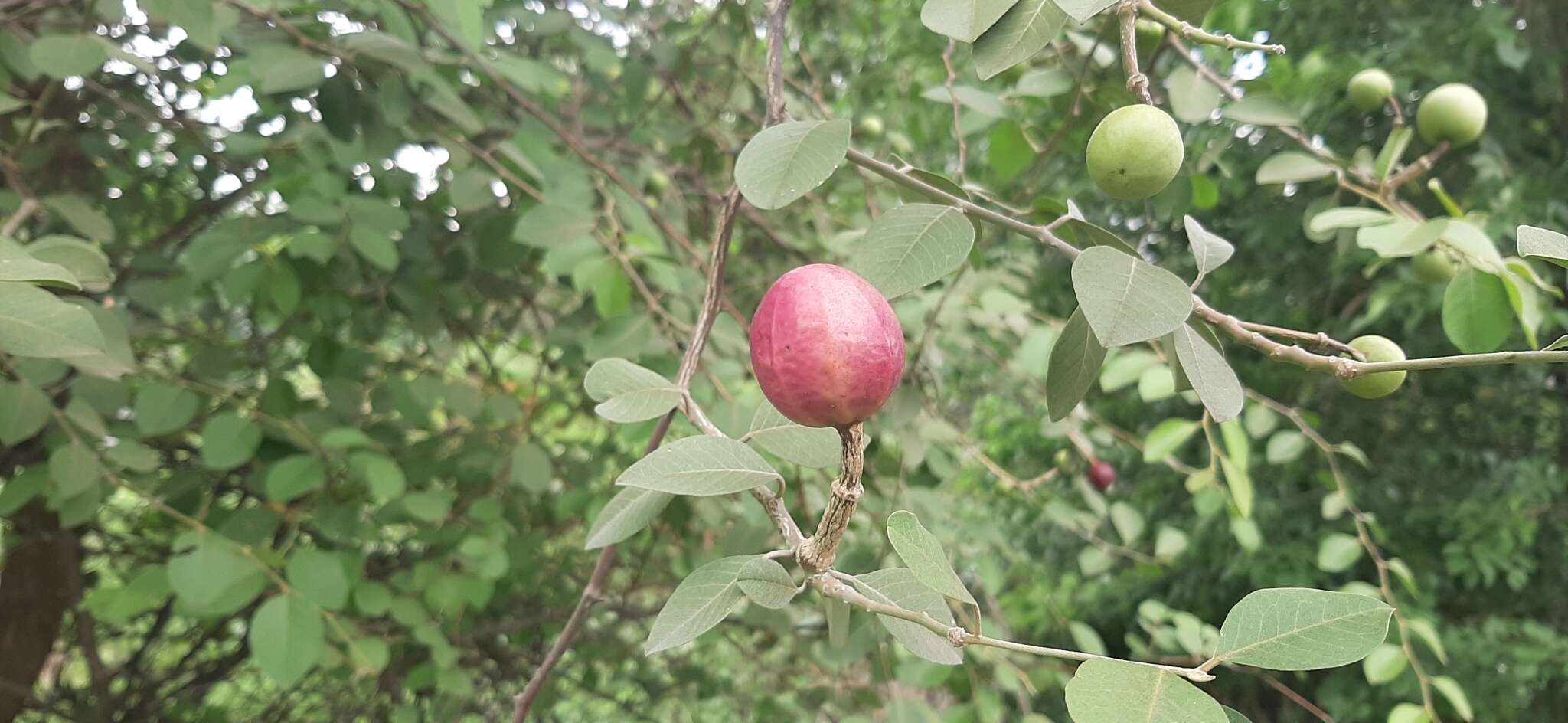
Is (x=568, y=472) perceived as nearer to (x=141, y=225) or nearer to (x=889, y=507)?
(x=889, y=507)

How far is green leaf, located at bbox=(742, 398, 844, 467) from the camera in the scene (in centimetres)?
60

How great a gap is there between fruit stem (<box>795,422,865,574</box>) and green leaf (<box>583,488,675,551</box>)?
12 centimetres

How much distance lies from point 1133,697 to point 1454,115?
45.1 inches

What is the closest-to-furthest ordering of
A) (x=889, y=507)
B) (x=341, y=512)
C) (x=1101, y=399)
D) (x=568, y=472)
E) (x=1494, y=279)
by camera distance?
(x=1494, y=279)
(x=889, y=507)
(x=341, y=512)
(x=568, y=472)
(x=1101, y=399)

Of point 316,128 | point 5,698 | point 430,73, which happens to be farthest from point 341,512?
point 5,698

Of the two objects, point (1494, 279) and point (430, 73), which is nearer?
point (1494, 279)

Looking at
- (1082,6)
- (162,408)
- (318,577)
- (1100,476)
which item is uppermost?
(1082,6)

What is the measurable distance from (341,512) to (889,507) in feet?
2.91

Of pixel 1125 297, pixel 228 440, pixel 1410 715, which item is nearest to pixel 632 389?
pixel 1125 297

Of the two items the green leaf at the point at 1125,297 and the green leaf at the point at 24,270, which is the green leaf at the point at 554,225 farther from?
the green leaf at the point at 1125,297

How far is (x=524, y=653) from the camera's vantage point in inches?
83.0

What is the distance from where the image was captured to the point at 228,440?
135 cm

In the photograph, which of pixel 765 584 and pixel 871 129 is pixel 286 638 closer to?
pixel 765 584

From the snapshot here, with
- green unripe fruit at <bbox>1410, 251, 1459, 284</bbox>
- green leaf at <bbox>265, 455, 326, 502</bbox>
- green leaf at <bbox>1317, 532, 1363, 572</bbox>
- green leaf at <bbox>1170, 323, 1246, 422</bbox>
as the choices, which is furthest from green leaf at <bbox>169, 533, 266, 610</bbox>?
green leaf at <bbox>1317, 532, 1363, 572</bbox>
